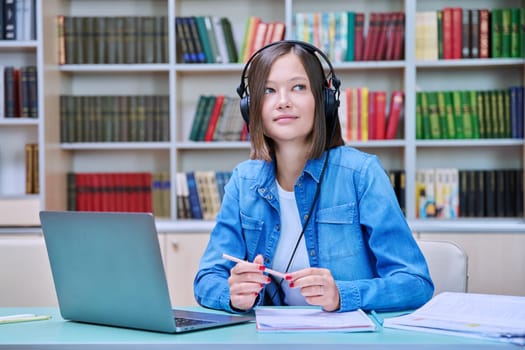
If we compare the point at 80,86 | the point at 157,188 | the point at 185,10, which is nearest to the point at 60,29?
the point at 80,86

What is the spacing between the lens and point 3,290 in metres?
1.81

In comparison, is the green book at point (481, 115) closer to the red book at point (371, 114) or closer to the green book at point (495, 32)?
the green book at point (495, 32)

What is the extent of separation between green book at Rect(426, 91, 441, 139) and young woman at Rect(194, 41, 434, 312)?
1762mm

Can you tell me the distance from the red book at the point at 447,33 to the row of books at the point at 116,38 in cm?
130

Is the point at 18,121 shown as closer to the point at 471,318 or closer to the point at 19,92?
the point at 19,92

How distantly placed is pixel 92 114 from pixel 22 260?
171 centimetres

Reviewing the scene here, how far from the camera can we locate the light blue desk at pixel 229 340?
1066 mm

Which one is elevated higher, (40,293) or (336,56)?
(336,56)

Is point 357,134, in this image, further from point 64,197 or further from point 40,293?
point 40,293

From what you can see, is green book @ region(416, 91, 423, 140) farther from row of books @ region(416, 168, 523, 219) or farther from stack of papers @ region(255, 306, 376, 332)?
stack of papers @ region(255, 306, 376, 332)

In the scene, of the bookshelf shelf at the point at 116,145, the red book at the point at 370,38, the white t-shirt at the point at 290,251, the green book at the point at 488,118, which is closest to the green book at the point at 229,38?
the bookshelf shelf at the point at 116,145

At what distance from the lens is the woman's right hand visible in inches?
51.4

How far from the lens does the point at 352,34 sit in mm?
3344

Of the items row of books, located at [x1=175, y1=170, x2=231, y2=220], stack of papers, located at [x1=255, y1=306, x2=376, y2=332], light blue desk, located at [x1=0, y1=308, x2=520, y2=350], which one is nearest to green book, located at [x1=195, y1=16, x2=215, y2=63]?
Result: row of books, located at [x1=175, y1=170, x2=231, y2=220]
